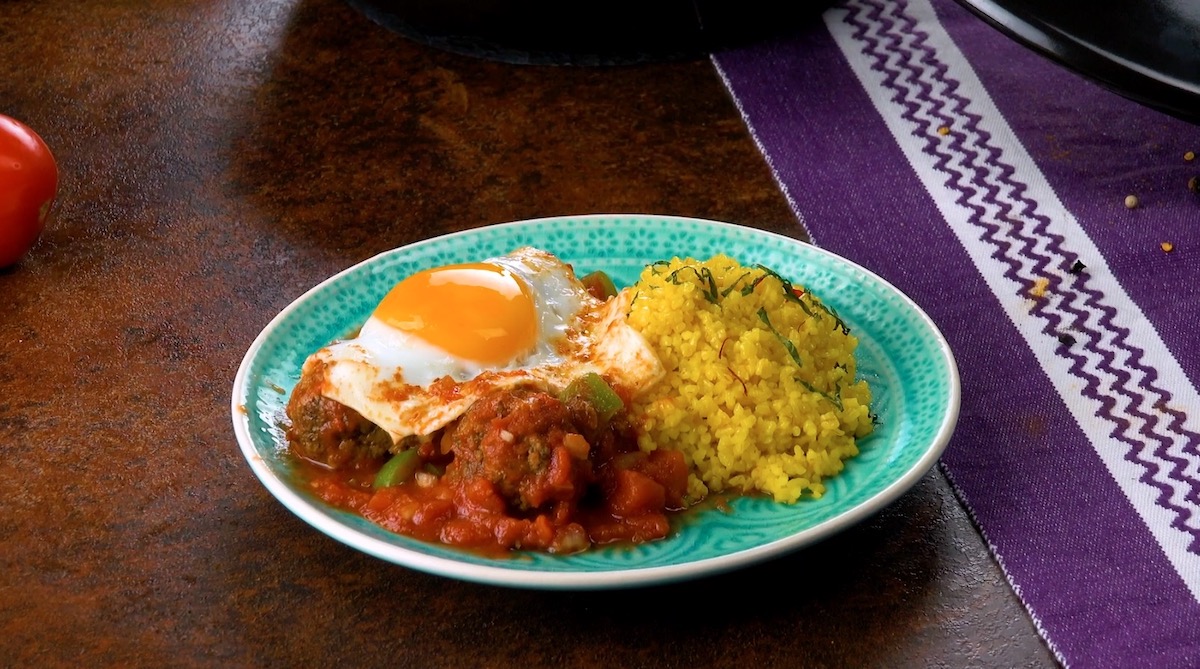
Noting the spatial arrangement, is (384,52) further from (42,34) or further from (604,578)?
(604,578)

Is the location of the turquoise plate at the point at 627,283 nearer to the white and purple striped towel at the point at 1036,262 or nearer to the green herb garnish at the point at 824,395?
the green herb garnish at the point at 824,395

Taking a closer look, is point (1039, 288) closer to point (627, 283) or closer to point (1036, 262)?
point (1036, 262)

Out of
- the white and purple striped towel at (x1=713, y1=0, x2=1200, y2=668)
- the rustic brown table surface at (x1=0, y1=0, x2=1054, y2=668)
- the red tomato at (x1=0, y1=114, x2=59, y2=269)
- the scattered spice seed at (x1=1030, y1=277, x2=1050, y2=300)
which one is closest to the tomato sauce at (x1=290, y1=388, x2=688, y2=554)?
the rustic brown table surface at (x1=0, y1=0, x2=1054, y2=668)

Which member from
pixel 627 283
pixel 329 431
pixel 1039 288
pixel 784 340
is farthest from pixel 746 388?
pixel 1039 288

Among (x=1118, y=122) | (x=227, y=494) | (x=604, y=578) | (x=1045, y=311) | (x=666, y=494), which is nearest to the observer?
(x=604, y=578)

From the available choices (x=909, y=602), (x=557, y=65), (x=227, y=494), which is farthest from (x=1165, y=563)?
(x=557, y=65)
